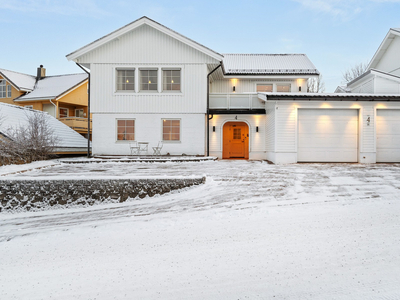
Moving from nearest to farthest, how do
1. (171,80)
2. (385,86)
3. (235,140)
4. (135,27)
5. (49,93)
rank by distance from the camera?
(135,27), (385,86), (171,80), (235,140), (49,93)

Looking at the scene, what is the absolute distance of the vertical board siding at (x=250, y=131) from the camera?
1565 cm

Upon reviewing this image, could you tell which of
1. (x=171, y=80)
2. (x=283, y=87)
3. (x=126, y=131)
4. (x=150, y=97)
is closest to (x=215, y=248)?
(x=150, y=97)

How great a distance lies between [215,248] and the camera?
386cm

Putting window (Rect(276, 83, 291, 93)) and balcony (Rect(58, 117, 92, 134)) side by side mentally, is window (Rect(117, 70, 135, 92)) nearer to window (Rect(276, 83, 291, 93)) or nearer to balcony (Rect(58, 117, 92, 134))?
window (Rect(276, 83, 291, 93))

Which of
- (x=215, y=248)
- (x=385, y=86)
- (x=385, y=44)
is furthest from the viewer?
(x=385, y=44)

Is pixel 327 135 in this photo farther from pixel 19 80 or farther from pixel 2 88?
pixel 2 88

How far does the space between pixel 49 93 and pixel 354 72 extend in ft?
126

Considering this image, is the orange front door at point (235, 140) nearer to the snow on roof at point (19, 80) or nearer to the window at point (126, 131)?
the window at point (126, 131)

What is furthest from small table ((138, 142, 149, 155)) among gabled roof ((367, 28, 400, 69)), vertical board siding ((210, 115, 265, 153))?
gabled roof ((367, 28, 400, 69))

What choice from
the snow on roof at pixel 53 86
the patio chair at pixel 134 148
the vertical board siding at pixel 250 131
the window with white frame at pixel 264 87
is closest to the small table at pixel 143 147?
the patio chair at pixel 134 148

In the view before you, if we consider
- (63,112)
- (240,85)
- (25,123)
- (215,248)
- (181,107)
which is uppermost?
(240,85)

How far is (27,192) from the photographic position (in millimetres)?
7398

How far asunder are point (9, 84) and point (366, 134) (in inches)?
1086

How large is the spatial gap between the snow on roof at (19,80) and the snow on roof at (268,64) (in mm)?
17841
